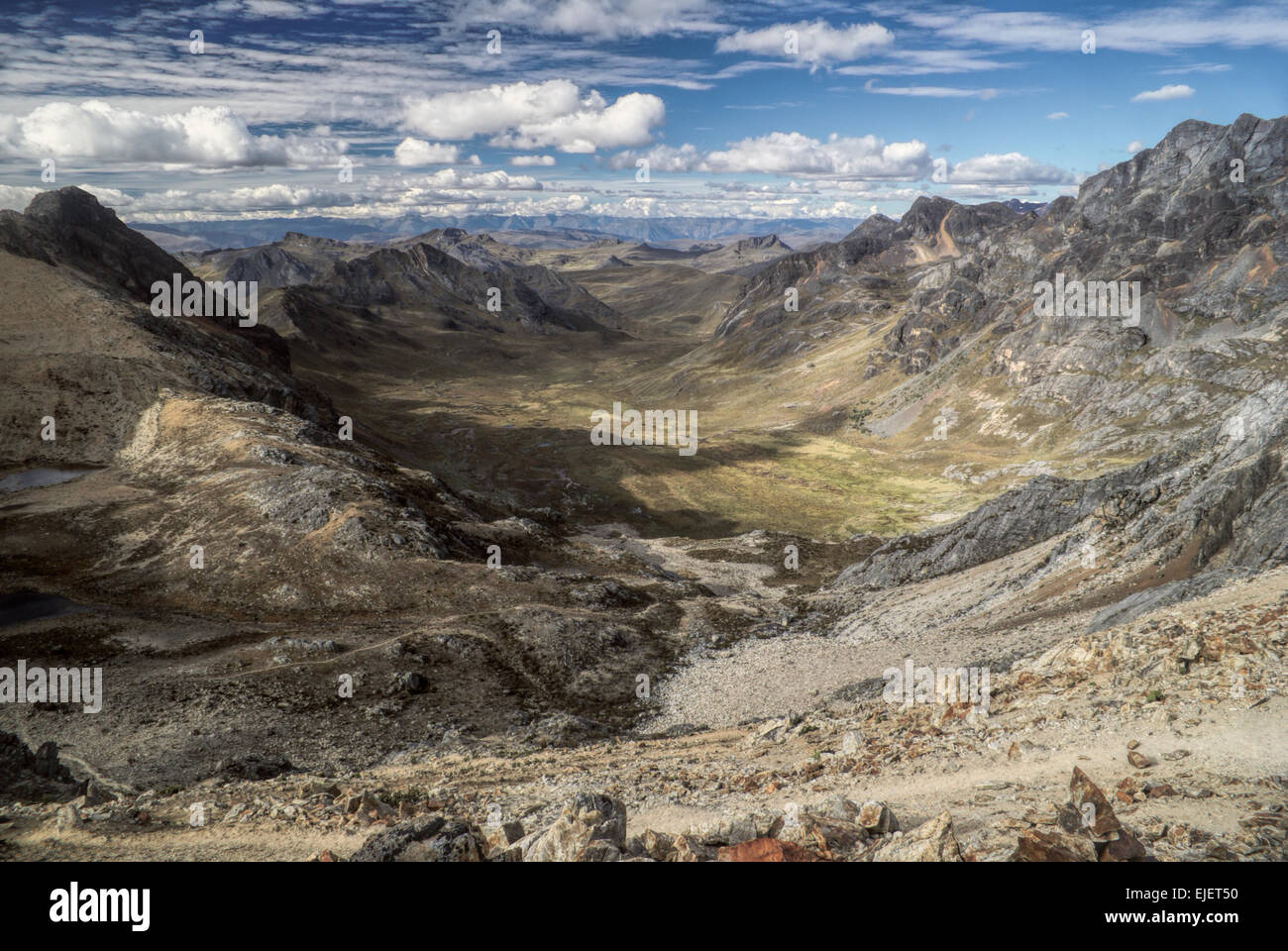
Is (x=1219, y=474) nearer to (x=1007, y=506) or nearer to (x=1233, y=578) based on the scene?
(x=1233, y=578)

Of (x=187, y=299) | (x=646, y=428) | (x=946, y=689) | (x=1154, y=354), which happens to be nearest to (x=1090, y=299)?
(x=1154, y=354)

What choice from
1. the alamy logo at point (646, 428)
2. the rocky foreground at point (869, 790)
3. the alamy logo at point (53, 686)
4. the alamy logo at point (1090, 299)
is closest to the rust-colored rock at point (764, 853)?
the rocky foreground at point (869, 790)

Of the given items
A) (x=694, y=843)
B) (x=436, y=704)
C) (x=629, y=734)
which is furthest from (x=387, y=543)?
(x=694, y=843)

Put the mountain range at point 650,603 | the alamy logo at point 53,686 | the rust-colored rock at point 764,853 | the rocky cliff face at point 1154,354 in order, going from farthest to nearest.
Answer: the rocky cliff face at point 1154,354
the alamy logo at point 53,686
the mountain range at point 650,603
the rust-colored rock at point 764,853

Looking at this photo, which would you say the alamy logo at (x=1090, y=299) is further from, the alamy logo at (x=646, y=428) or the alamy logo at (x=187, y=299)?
the alamy logo at (x=187, y=299)
